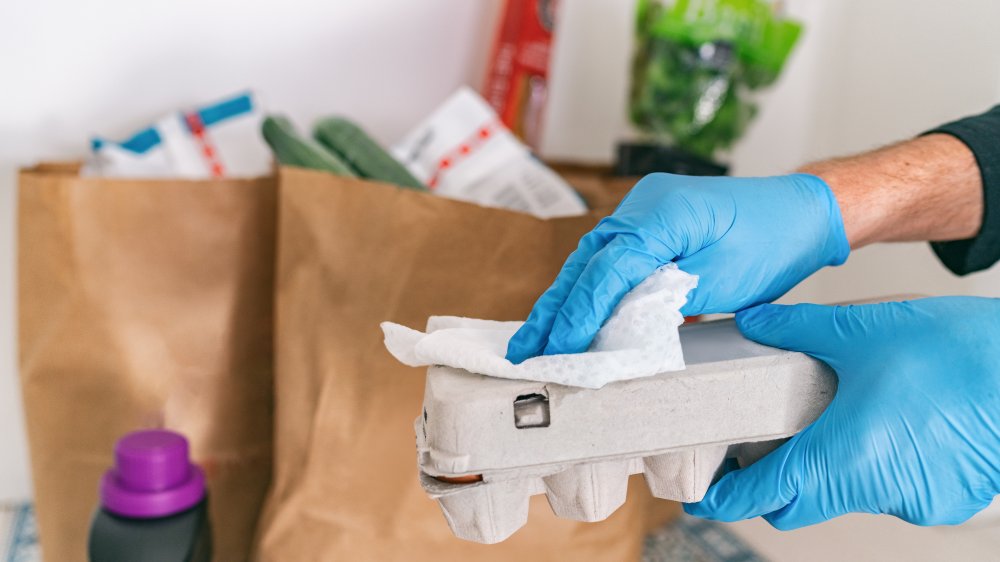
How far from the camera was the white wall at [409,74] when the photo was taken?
2.93ft

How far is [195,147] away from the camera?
2.90 ft

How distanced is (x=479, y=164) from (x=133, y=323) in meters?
0.36

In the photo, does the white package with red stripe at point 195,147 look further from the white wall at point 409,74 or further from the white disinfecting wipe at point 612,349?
the white disinfecting wipe at point 612,349

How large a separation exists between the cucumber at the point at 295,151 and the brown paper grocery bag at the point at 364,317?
0.17 ft

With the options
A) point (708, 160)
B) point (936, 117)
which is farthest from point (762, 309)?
point (936, 117)

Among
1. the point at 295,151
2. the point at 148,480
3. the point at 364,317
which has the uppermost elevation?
the point at 295,151

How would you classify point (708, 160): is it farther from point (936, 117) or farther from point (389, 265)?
point (389, 265)

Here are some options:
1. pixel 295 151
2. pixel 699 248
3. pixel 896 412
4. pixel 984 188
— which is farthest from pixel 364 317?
pixel 984 188

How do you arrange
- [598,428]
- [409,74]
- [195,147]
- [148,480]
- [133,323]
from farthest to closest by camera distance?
[409,74] → [195,147] → [133,323] → [148,480] → [598,428]

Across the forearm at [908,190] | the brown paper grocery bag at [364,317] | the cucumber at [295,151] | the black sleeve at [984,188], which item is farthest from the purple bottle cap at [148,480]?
the black sleeve at [984,188]

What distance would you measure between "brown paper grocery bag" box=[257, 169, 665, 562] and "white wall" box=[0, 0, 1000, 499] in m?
0.31

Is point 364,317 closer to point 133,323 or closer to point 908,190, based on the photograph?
point 133,323

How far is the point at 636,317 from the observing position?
49 centimetres

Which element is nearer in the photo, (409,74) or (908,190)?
(908,190)
